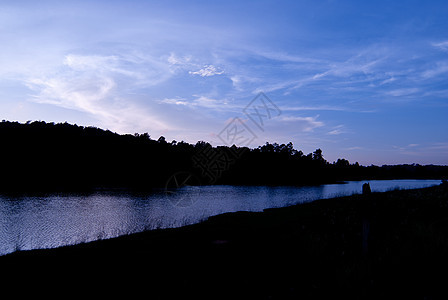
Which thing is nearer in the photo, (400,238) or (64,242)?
(400,238)

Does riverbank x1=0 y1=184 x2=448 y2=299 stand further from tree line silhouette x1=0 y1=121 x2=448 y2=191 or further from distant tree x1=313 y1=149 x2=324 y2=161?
distant tree x1=313 y1=149 x2=324 y2=161

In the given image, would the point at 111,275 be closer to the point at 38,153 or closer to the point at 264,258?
the point at 264,258

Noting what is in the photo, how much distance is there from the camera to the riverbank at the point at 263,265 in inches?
301

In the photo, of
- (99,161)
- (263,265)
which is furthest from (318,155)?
(263,265)

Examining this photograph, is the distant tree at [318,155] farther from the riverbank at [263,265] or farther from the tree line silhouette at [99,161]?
the riverbank at [263,265]

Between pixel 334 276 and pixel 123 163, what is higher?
pixel 123 163

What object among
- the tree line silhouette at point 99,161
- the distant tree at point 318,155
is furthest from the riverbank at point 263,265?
the distant tree at point 318,155

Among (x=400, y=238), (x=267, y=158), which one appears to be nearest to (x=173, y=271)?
(x=400, y=238)

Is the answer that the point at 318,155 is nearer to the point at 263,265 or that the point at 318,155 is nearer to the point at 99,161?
the point at 99,161

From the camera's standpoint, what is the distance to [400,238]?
1154cm

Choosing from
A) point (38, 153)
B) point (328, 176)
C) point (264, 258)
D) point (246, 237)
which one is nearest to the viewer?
point (264, 258)

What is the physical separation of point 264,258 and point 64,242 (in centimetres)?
1522

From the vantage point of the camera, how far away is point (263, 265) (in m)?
9.76

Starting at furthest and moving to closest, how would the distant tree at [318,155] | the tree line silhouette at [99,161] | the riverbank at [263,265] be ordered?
the distant tree at [318,155]
the tree line silhouette at [99,161]
the riverbank at [263,265]
